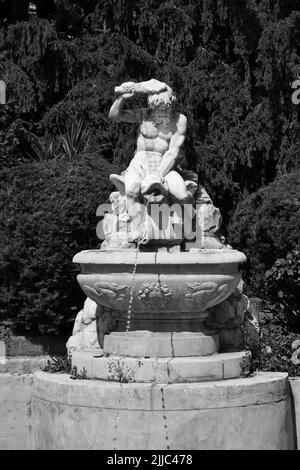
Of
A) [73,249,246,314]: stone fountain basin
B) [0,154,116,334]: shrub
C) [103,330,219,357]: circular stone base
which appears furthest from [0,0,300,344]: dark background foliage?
[73,249,246,314]: stone fountain basin

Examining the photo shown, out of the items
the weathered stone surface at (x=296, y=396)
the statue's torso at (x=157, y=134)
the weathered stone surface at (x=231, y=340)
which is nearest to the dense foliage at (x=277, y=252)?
the weathered stone surface at (x=231, y=340)

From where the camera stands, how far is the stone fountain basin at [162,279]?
17.8 feet

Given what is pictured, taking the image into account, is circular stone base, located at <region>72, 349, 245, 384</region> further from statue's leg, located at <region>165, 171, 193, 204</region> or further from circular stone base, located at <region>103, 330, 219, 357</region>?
statue's leg, located at <region>165, 171, 193, 204</region>

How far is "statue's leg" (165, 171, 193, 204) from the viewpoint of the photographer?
598 centimetres

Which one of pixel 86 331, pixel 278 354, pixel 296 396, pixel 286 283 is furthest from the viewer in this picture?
pixel 286 283

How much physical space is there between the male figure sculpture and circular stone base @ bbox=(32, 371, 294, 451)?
4.41ft

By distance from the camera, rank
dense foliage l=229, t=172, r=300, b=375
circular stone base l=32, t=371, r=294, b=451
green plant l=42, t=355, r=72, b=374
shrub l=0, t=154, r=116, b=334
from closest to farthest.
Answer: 1. circular stone base l=32, t=371, r=294, b=451
2. green plant l=42, t=355, r=72, b=374
3. shrub l=0, t=154, r=116, b=334
4. dense foliage l=229, t=172, r=300, b=375

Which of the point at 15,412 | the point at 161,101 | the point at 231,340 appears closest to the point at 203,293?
the point at 231,340

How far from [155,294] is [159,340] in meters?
0.39

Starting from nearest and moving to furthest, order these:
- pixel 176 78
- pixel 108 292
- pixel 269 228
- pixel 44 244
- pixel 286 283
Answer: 1. pixel 108 292
2. pixel 44 244
3. pixel 286 283
4. pixel 269 228
5. pixel 176 78

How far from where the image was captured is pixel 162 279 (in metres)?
5.44

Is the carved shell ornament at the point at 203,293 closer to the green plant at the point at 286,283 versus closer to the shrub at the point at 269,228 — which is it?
the green plant at the point at 286,283

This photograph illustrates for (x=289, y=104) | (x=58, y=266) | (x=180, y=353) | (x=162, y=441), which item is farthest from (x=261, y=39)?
(x=162, y=441)

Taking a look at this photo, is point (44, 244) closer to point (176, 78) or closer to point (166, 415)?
point (166, 415)
